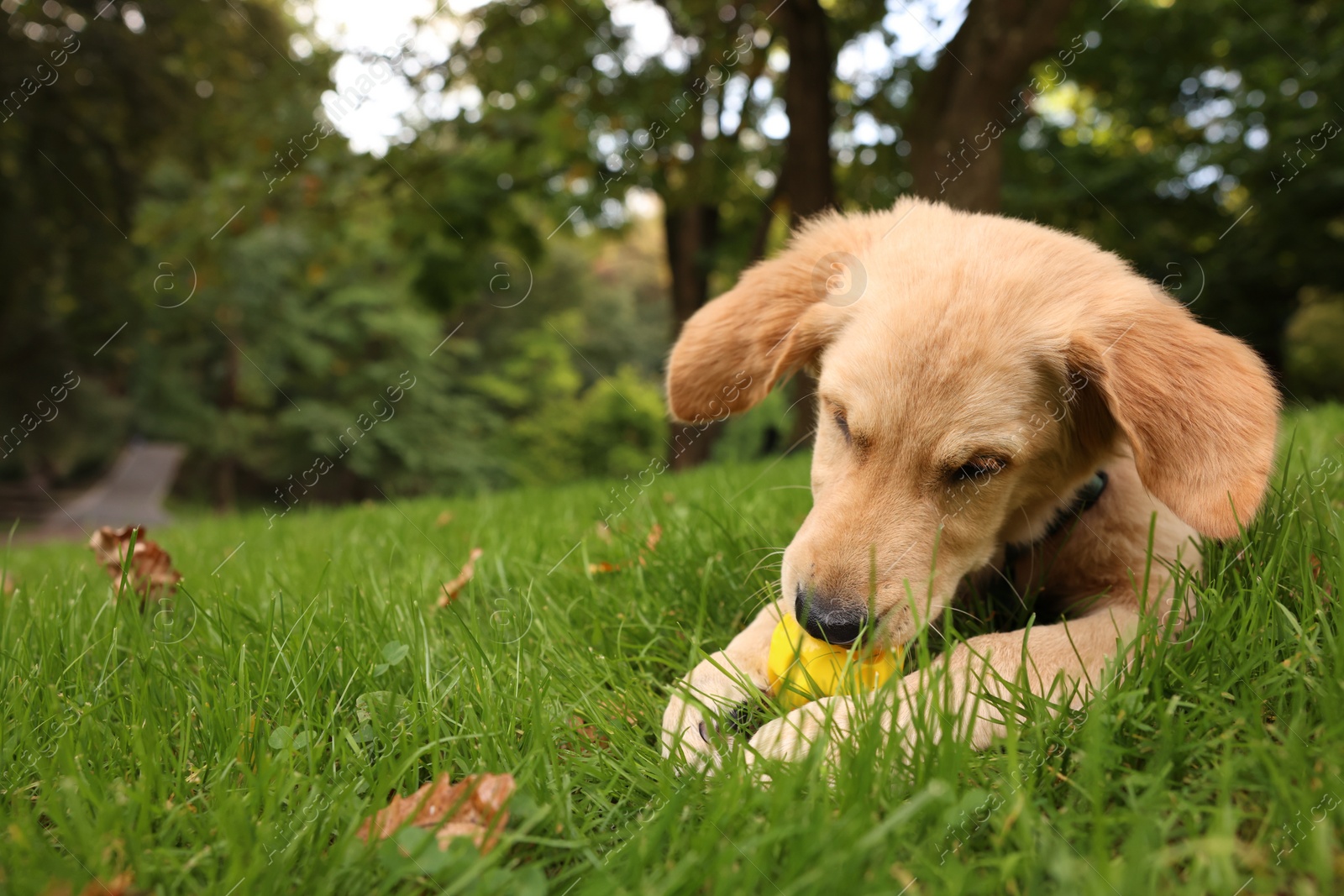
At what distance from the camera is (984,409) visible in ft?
6.58

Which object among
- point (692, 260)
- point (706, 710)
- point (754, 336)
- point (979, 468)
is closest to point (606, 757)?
point (706, 710)

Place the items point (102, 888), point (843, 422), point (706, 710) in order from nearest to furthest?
1. point (102, 888)
2. point (706, 710)
3. point (843, 422)

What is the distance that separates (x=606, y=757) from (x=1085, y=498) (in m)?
1.59

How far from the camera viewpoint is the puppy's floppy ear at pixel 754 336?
2.54 metres

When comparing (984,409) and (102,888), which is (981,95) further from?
(102,888)

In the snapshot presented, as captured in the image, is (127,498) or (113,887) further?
(127,498)

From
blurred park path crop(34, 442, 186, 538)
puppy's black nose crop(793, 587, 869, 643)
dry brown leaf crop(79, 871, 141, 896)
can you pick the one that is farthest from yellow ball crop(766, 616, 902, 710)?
blurred park path crop(34, 442, 186, 538)

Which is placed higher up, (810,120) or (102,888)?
(810,120)

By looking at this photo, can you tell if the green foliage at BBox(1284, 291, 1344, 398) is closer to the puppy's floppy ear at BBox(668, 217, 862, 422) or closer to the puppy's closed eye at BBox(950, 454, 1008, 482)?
the puppy's floppy ear at BBox(668, 217, 862, 422)

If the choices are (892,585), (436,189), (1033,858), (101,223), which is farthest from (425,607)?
(101,223)

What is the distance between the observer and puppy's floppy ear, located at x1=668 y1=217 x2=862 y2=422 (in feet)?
8.32

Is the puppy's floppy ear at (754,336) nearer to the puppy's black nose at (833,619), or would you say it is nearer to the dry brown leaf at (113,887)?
the puppy's black nose at (833,619)

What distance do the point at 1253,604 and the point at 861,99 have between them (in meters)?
10.6

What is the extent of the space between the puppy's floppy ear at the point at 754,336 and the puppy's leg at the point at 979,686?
3.43ft
